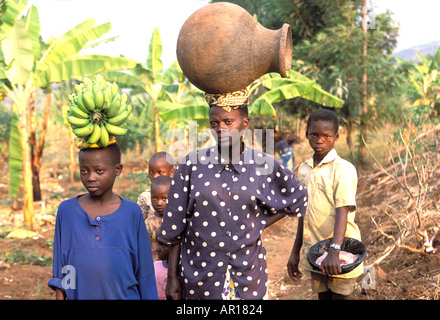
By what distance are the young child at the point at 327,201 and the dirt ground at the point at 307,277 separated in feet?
4.23

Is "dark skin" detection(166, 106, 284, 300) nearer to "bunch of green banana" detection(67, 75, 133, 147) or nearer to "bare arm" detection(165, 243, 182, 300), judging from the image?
"bare arm" detection(165, 243, 182, 300)

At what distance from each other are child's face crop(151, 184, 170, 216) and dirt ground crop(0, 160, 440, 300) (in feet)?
7.67

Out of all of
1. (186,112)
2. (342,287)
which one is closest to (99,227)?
(342,287)

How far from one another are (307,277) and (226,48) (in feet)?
13.3

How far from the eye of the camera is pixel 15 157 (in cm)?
833

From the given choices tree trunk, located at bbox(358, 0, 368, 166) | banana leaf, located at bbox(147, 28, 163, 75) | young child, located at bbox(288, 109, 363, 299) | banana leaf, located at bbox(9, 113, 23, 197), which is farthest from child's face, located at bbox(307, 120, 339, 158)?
tree trunk, located at bbox(358, 0, 368, 166)

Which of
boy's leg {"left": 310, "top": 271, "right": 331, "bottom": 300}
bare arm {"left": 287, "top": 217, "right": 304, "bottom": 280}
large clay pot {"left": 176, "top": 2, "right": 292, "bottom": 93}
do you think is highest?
large clay pot {"left": 176, "top": 2, "right": 292, "bottom": 93}

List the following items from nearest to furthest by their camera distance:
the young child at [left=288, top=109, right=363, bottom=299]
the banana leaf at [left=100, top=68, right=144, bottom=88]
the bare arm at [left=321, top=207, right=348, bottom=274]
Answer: the bare arm at [left=321, top=207, right=348, bottom=274] → the young child at [left=288, top=109, right=363, bottom=299] → the banana leaf at [left=100, top=68, right=144, bottom=88]

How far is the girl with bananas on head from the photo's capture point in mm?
1959

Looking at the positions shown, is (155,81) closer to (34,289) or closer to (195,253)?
(34,289)

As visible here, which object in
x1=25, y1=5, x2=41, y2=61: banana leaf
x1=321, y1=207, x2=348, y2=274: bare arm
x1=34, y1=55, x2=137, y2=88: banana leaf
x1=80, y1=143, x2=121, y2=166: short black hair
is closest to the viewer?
x1=80, y1=143, x2=121, y2=166: short black hair

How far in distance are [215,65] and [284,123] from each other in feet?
38.3

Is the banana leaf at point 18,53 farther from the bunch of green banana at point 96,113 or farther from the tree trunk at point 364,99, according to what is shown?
the tree trunk at point 364,99

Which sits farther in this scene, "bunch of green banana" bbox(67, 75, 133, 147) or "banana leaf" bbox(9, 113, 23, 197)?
"banana leaf" bbox(9, 113, 23, 197)
